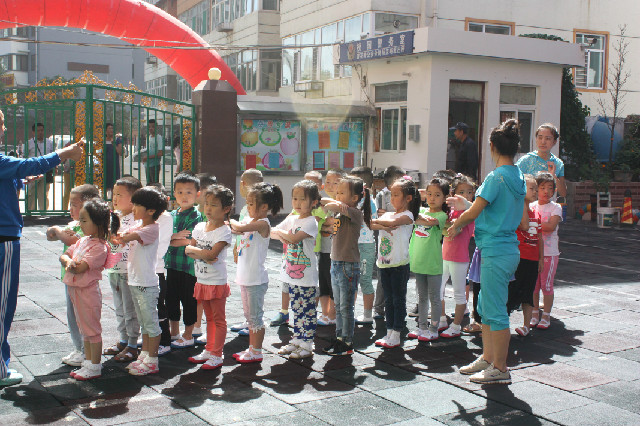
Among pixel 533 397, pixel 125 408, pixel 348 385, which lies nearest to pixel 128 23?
pixel 348 385

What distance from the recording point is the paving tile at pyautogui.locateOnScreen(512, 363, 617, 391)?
5172 mm

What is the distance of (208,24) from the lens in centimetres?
3603

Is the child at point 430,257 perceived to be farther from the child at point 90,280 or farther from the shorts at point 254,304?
the child at point 90,280

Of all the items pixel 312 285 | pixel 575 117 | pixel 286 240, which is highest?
pixel 575 117

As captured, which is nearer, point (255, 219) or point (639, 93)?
point (255, 219)

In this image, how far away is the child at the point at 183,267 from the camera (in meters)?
5.86

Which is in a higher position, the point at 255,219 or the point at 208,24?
the point at 208,24

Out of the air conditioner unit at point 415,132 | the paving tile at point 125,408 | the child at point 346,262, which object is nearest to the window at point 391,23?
the air conditioner unit at point 415,132

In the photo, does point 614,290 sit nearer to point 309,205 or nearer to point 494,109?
point 309,205

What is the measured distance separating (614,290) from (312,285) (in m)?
4.88

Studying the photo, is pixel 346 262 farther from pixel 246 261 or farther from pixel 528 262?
pixel 528 262

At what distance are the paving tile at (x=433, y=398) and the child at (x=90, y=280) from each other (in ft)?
6.29

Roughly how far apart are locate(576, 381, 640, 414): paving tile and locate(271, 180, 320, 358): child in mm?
1993

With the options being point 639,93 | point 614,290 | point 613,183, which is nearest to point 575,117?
point 613,183
